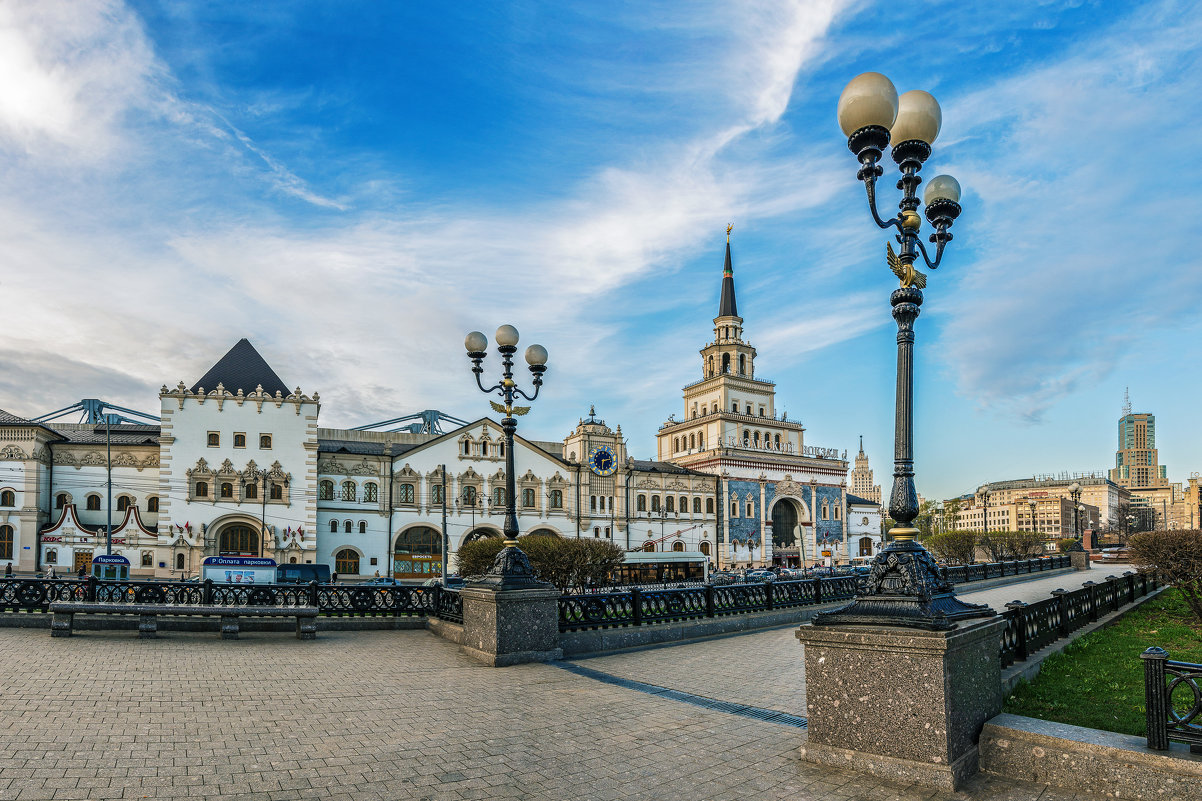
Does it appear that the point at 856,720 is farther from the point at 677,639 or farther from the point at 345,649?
the point at 345,649

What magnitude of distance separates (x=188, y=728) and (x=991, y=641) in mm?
7399

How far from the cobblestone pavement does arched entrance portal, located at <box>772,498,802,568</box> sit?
62614 mm

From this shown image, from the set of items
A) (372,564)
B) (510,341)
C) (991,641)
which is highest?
(510,341)

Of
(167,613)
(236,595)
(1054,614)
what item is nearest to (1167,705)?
(1054,614)

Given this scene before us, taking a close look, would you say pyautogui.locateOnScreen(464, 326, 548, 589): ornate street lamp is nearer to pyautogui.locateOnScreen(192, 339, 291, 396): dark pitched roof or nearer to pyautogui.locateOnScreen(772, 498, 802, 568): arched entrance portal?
pyautogui.locateOnScreen(192, 339, 291, 396): dark pitched roof

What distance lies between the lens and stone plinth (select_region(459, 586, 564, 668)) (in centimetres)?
1076

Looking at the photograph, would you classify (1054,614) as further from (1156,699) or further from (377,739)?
(377,739)

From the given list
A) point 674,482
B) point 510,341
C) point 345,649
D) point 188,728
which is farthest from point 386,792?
point 674,482

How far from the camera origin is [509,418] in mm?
13094

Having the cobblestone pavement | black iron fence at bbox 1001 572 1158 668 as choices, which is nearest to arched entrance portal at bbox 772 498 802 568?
black iron fence at bbox 1001 572 1158 668

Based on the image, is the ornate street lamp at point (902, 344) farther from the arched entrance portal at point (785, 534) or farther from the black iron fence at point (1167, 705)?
the arched entrance portal at point (785, 534)

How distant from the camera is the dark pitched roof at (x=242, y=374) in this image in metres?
49.3

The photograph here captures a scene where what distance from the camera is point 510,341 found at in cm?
1292

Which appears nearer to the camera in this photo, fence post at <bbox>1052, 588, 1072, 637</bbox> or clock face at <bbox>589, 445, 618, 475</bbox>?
fence post at <bbox>1052, 588, 1072, 637</bbox>
